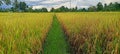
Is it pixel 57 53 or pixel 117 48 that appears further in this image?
pixel 57 53

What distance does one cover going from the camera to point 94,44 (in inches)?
238

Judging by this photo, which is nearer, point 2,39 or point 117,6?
point 2,39

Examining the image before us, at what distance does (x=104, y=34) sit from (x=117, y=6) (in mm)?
89491

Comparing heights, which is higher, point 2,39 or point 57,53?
point 2,39

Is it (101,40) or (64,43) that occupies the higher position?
(101,40)

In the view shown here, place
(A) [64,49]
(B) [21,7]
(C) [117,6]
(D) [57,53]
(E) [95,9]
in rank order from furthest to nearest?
(B) [21,7] < (E) [95,9] < (C) [117,6] < (A) [64,49] < (D) [57,53]

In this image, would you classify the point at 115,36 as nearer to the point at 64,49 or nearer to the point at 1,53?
the point at 1,53

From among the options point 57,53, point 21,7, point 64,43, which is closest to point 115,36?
point 57,53

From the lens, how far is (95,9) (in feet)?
354

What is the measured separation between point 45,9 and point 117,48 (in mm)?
111960

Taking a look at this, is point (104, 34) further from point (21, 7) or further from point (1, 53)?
point (21, 7)

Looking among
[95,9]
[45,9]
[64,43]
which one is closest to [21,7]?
[45,9]

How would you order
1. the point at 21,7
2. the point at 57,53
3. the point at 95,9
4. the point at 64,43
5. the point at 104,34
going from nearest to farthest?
the point at 104,34 → the point at 57,53 → the point at 64,43 → the point at 95,9 → the point at 21,7

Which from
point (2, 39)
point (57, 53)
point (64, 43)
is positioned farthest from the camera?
point (64, 43)
